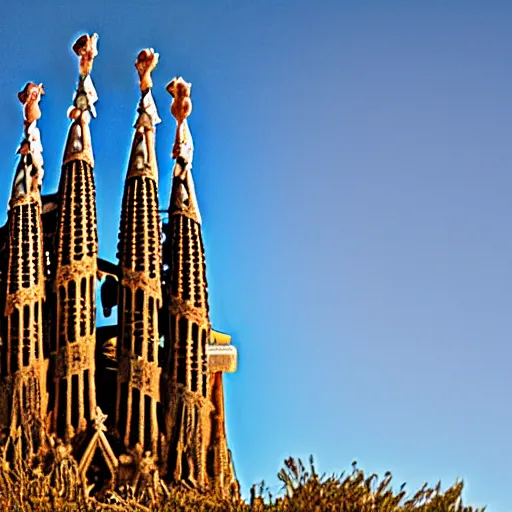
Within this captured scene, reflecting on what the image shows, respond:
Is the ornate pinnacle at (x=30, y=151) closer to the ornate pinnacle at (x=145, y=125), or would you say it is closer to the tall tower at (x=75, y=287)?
the tall tower at (x=75, y=287)

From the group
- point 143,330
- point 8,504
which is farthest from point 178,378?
point 8,504

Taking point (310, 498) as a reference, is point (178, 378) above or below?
above

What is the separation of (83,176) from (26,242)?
1.11m

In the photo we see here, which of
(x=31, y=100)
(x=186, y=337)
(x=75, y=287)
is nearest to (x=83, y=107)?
(x=31, y=100)

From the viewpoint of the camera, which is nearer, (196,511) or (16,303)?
(196,511)

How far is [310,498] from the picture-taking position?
13492 mm

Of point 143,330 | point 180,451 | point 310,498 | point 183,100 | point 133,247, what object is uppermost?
point 183,100

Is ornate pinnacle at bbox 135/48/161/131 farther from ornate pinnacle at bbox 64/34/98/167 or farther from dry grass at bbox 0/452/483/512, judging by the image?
dry grass at bbox 0/452/483/512

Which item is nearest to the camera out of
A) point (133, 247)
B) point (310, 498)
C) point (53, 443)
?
point (310, 498)

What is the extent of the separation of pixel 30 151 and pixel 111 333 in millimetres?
2532

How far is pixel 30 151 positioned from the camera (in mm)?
16578

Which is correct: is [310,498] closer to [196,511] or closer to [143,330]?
[196,511]

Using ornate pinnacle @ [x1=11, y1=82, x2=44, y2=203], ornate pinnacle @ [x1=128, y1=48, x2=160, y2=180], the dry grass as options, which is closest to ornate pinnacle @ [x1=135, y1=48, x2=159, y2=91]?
ornate pinnacle @ [x1=128, y1=48, x2=160, y2=180]

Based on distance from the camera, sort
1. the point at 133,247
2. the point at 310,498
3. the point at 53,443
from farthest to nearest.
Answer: the point at 133,247
the point at 53,443
the point at 310,498
